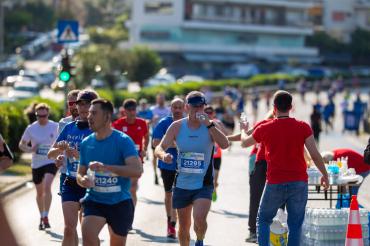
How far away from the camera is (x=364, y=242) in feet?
39.5

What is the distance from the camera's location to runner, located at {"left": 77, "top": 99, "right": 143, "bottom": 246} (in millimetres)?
9211

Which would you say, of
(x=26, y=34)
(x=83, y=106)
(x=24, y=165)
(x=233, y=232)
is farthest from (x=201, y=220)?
(x=26, y=34)

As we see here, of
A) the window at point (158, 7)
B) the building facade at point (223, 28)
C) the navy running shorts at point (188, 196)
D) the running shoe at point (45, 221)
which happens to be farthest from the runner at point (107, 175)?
the window at point (158, 7)

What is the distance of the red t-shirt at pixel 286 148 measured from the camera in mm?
10992

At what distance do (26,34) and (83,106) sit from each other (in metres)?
95.3

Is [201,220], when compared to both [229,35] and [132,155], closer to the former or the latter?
[132,155]

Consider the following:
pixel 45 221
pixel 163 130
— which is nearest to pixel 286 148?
pixel 163 130

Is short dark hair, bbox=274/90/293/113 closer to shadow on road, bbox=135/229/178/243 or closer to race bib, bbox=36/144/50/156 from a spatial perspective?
shadow on road, bbox=135/229/178/243

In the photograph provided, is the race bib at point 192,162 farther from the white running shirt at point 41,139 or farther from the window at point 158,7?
the window at point 158,7

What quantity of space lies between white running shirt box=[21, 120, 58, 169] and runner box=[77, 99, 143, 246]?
621cm

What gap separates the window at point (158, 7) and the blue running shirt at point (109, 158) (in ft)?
332

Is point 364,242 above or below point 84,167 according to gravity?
below

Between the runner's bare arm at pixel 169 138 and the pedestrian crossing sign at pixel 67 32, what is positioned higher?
the pedestrian crossing sign at pixel 67 32

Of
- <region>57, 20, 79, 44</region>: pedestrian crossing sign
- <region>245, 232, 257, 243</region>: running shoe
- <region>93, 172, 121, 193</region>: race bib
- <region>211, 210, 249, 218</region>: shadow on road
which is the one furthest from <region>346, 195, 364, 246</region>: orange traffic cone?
<region>57, 20, 79, 44</region>: pedestrian crossing sign
